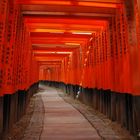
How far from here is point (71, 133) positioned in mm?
5914

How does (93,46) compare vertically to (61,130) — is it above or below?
above

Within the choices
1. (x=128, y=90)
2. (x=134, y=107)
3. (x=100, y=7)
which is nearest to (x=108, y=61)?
(x=100, y=7)

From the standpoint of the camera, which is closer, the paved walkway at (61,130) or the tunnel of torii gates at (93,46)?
the tunnel of torii gates at (93,46)

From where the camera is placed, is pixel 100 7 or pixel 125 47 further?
pixel 100 7

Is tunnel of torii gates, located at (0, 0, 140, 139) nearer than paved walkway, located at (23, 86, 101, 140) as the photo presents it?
Yes

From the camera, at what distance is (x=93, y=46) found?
1041 centimetres

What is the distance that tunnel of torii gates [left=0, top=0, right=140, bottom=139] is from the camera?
5.19 m

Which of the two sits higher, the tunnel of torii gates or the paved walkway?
the tunnel of torii gates

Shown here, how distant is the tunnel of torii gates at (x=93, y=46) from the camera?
5.19 metres

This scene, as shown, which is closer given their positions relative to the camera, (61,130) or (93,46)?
(61,130)

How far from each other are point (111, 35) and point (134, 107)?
2921 mm

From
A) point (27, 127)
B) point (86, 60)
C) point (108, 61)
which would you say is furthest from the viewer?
point (86, 60)

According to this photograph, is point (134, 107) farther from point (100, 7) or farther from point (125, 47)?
point (100, 7)

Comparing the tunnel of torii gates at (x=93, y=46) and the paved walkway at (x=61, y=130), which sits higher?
the tunnel of torii gates at (x=93, y=46)
